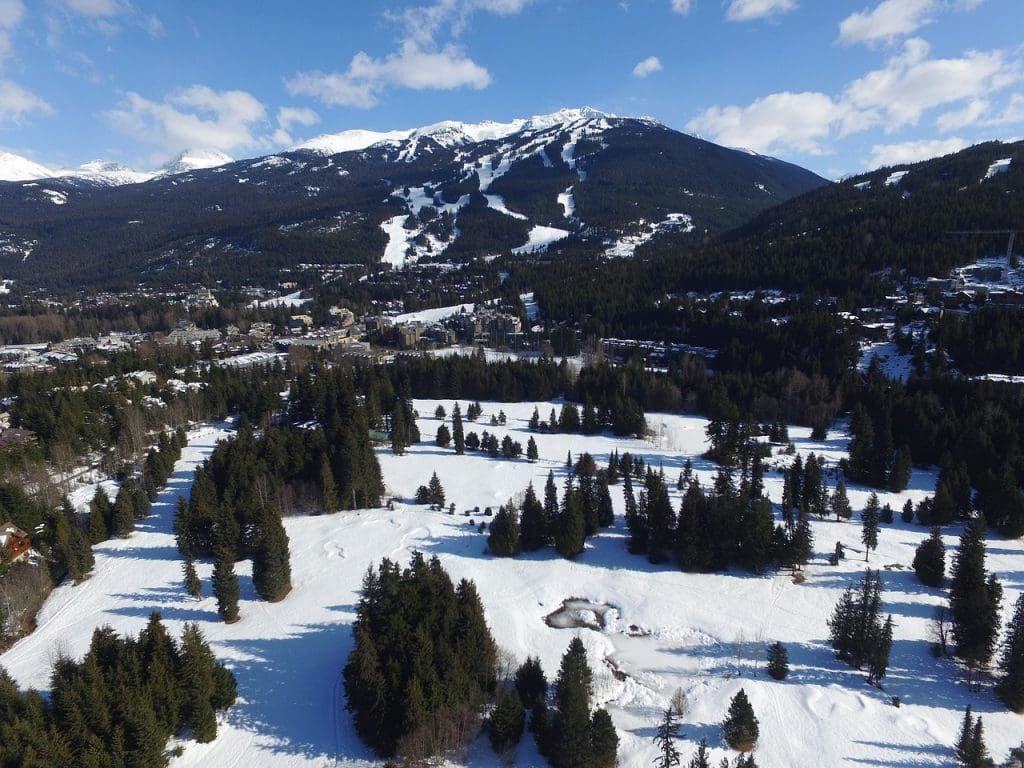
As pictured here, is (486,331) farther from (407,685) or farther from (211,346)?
(407,685)

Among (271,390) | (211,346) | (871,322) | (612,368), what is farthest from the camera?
(211,346)

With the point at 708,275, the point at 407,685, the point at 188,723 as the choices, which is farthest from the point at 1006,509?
the point at 708,275

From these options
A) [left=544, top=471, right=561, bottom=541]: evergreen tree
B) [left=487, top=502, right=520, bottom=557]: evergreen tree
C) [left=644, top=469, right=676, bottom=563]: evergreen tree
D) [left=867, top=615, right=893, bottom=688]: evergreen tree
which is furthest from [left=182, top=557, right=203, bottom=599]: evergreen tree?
[left=867, top=615, right=893, bottom=688]: evergreen tree

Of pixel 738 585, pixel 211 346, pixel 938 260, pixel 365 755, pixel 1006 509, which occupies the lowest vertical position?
pixel 365 755

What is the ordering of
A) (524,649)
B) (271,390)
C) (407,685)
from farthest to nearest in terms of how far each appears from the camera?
1. (271,390)
2. (524,649)
3. (407,685)

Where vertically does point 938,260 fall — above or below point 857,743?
above

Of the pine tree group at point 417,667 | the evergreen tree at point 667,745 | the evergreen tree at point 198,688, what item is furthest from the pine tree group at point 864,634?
the evergreen tree at point 198,688

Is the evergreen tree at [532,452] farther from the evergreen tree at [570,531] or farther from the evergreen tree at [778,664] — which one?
the evergreen tree at [778,664]

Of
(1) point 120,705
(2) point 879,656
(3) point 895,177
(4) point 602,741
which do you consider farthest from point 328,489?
(3) point 895,177
